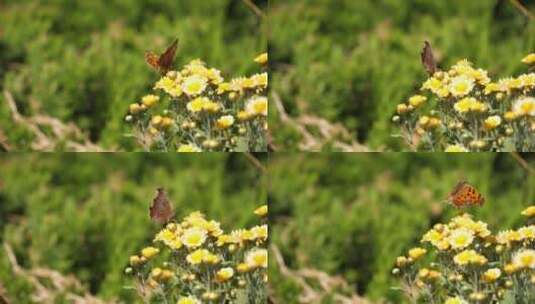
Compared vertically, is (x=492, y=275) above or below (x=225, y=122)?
below

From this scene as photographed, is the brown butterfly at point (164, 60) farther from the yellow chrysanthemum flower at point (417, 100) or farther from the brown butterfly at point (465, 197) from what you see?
the brown butterfly at point (465, 197)

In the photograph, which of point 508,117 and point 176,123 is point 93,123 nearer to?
point 176,123

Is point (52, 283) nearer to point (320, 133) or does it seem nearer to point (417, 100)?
point (320, 133)

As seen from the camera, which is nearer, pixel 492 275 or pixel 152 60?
pixel 492 275

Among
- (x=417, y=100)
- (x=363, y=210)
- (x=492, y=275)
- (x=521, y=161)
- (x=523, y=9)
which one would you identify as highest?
(x=523, y=9)

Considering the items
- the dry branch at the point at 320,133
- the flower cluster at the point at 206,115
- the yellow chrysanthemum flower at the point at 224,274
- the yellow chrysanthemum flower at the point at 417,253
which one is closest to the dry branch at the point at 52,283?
the yellow chrysanthemum flower at the point at 224,274

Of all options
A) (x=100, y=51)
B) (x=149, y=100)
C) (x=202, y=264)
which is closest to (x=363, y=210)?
(x=202, y=264)

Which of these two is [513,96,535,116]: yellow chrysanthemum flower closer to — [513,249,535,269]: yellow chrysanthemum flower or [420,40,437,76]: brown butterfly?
[420,40,437,76]: brown butterfly
